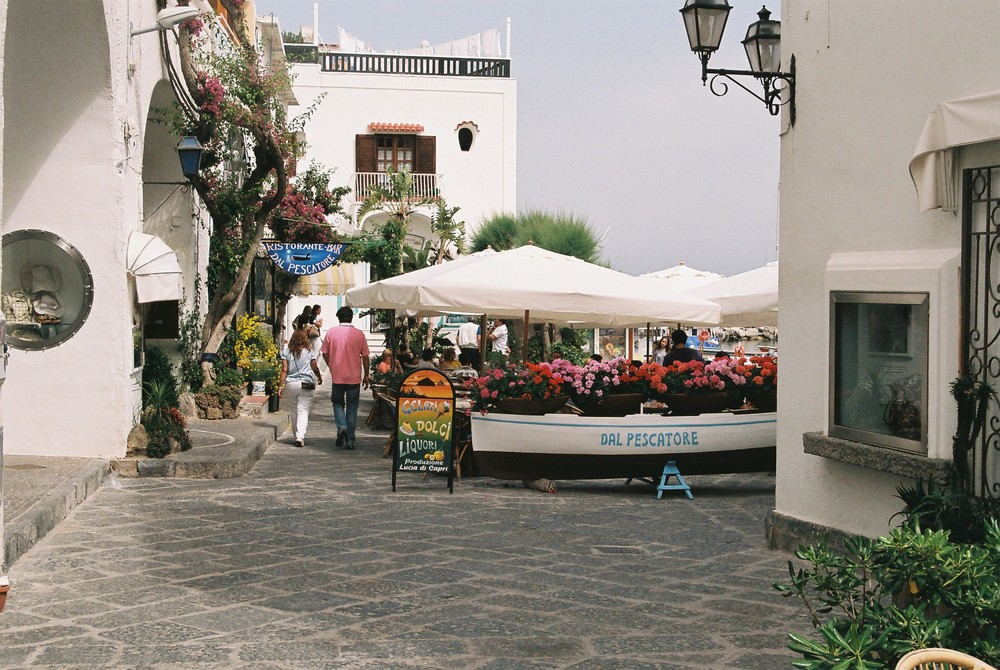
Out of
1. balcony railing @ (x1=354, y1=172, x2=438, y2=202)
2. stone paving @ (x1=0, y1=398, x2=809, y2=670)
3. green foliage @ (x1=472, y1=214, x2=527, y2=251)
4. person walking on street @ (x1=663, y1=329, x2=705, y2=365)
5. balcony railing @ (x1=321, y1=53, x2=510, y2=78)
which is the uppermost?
balcony railing @ (x1=321, y1=53, x2=510, y2=78)

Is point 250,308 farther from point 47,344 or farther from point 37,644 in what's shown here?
point 37,644

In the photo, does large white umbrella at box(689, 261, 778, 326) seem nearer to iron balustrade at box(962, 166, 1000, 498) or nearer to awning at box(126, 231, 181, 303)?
awning at box(126, 231, 181, 303)

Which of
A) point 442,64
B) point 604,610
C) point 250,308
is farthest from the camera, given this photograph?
point 442,64

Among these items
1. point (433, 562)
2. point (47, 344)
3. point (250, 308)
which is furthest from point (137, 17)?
point (250, 308)

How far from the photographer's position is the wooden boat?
36.2ft

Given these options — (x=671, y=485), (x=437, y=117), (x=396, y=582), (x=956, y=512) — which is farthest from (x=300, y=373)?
(x=437, y=117)

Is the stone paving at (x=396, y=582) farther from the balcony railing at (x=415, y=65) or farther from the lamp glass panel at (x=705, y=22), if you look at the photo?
the balcony railing at (x=415, y=65)

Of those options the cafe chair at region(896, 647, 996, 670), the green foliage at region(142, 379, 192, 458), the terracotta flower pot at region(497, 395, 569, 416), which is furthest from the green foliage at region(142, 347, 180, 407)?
the cafe chair at region(896, 647, 996, 670)

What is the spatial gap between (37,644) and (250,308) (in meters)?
17.2

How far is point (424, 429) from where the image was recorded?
1122 cm

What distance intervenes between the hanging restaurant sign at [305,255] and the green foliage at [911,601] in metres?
15.0

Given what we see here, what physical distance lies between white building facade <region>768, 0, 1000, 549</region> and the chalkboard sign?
3.76 m

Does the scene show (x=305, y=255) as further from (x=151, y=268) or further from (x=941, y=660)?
(x=941, y=660)

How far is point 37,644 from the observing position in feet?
19.0
